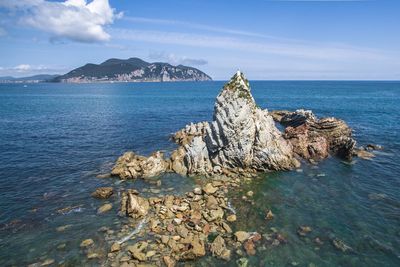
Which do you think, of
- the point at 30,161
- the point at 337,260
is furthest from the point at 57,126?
the point at 337,260

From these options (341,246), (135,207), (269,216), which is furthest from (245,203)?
(135,207)

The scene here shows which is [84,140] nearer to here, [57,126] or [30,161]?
[30,161]

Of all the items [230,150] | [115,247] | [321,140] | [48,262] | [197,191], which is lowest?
[48,262]

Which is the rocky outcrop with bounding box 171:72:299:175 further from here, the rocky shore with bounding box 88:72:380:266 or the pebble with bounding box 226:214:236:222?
the pebble with bounding box 226:214:236:222

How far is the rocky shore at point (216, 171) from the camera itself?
2441 centimetres

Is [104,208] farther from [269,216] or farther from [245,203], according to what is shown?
[269,216]

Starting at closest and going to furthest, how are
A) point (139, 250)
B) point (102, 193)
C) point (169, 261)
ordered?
point (169, 261), point (139, 250), point (102, 193)

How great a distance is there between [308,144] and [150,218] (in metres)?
30.8

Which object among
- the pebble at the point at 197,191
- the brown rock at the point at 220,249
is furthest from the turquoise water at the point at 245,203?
the pebble at the point at 197,191

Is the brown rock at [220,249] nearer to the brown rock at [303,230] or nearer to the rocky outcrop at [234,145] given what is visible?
the brown rock at [303,230]

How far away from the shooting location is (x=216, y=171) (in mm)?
41375

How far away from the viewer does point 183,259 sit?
2309 cm

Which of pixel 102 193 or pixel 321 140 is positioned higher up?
pixel 321 140

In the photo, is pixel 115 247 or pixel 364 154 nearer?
pixel 115 247
